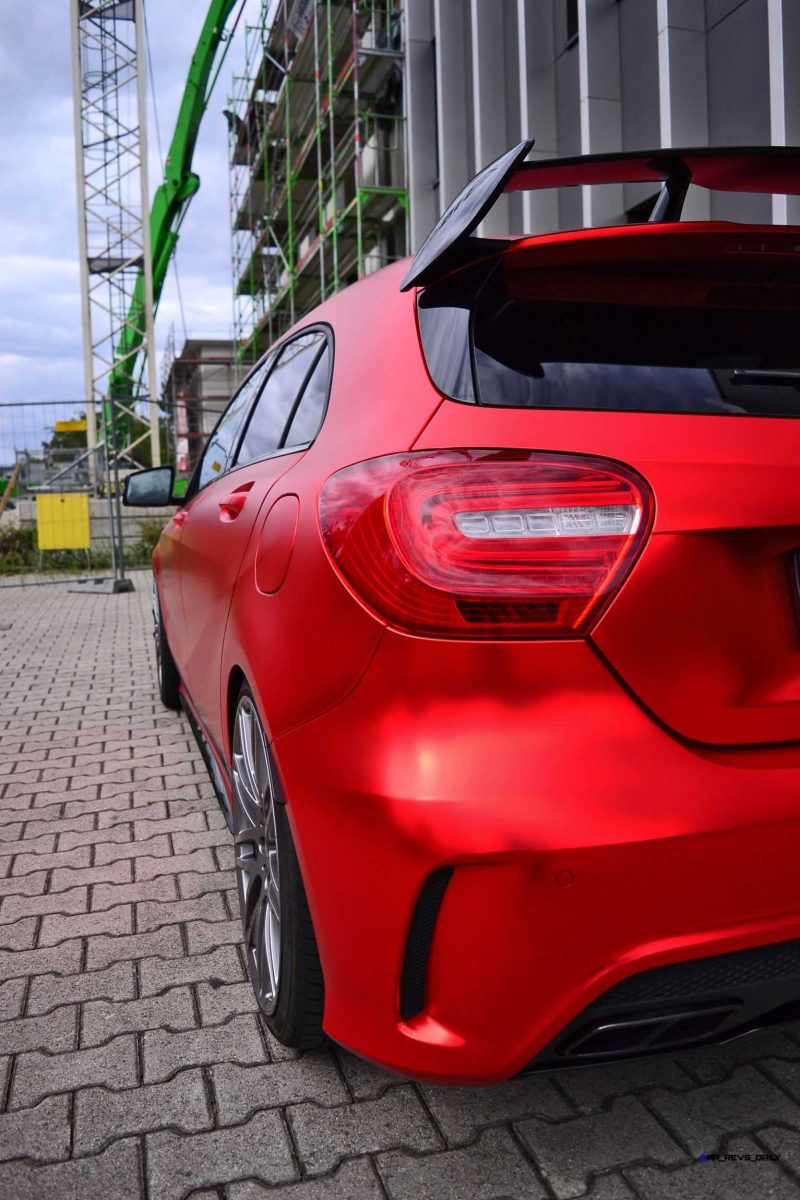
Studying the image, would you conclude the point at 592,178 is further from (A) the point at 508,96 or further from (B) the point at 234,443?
(A) the point at 508,96

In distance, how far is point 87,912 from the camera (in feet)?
9.91

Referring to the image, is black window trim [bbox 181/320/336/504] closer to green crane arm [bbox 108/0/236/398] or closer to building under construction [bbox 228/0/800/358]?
building under construction [bbox 228/0/800/358]

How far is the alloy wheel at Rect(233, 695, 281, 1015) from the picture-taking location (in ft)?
7.07

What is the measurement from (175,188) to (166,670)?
27.2 meters

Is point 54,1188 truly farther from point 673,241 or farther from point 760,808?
point 673,241

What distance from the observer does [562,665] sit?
60.6 inches

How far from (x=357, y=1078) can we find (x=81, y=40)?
3215 cm

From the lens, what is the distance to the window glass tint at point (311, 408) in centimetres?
224

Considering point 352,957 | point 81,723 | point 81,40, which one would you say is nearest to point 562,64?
point 81,723

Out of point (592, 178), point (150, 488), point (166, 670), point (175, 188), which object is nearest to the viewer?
point (592, 178)

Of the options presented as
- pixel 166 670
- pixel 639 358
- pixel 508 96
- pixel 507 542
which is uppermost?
pixel 508 96

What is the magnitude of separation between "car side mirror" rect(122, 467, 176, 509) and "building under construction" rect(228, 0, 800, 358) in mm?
5116

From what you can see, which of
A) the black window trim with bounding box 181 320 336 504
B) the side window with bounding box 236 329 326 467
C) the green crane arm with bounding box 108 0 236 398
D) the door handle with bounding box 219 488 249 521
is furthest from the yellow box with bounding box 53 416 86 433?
the door handle with bounding box 219 488 249 521

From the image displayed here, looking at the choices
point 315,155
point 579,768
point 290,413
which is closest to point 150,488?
point 290,413
